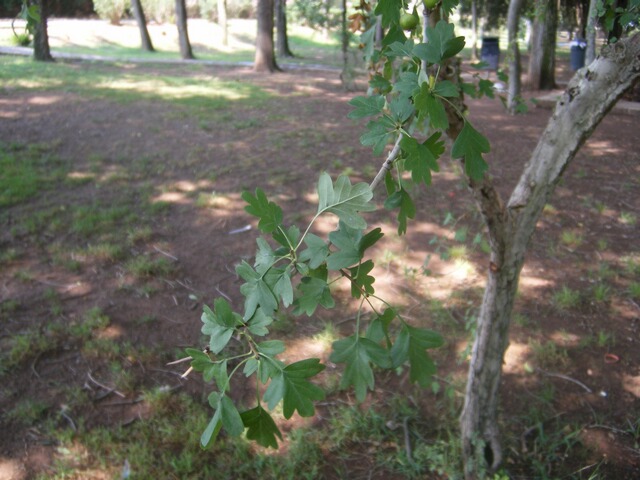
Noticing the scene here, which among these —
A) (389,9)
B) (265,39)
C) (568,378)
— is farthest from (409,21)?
(265,39)

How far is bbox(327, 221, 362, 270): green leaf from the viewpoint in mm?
967

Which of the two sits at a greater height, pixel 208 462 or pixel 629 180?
pixel 629 180

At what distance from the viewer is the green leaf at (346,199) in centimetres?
93

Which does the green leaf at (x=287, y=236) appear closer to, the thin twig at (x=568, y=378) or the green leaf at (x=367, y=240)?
the green leaf at (x=367, y=240)

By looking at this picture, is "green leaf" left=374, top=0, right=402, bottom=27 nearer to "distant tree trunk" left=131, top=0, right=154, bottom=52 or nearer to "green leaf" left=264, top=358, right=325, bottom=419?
"green leaf" left=264, top=358, right=325, bottom=419

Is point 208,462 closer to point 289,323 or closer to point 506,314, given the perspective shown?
point 289,323

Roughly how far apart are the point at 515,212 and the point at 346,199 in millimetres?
1511

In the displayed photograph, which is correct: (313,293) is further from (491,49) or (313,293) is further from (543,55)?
(491,49)

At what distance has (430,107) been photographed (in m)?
0.91

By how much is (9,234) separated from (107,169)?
1677 millimetres

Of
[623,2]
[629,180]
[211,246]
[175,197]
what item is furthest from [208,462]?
[629,180]

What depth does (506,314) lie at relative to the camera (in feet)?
8.16

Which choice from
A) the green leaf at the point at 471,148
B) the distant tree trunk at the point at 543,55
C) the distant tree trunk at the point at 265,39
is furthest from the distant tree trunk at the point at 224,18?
the green leaf at the point at 471,148

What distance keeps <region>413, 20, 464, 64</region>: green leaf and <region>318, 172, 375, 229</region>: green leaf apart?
0.25m
